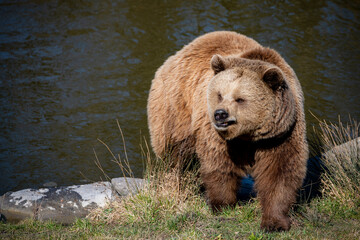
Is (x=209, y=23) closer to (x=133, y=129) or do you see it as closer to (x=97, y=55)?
(x=97, y=55)

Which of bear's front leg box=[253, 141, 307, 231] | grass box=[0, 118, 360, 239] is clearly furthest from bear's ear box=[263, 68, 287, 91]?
grass box=[0, 118, 360, 239]

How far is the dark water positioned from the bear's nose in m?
4.20

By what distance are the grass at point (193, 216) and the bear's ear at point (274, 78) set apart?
1621mm

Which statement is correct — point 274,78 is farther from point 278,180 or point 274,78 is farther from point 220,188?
point 220,188

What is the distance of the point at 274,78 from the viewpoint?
4.86 meters

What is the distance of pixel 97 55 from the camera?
1246 centimetres

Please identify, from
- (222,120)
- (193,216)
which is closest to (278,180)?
(222,120)

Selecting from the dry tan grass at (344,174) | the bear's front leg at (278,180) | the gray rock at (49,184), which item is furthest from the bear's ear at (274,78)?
the gray rock at (49,184)

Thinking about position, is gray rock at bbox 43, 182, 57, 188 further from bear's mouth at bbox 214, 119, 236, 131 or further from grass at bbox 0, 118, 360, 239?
bear's mouth at bbox 214, 119, 236, 131

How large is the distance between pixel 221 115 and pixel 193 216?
1537 millimetres

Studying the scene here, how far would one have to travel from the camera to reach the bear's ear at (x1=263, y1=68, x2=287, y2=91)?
4809mm

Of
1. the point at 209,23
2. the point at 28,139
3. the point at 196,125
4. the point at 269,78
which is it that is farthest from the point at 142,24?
the point at 269,78

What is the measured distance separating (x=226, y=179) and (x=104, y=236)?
162 centimetres

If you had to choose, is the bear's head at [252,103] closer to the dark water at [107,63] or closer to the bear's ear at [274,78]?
the bear's ear at [274,78]
